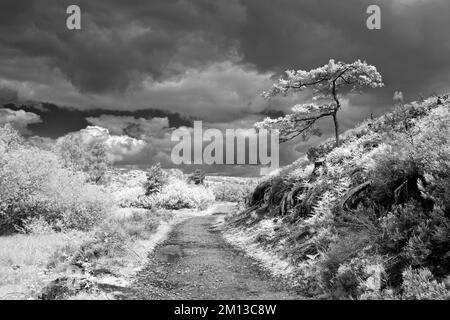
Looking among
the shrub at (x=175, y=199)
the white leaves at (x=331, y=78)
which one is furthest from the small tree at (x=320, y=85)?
the shrub at (x=175, y=199)

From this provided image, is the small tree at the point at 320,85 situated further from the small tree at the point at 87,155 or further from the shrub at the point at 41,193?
the small tree at the point at 87,155

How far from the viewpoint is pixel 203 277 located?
468 inches

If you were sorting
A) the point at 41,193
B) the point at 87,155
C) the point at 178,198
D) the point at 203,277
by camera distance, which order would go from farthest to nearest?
the point at 87,155, the point at 178,198, the point at 41,193, the point at 203,277

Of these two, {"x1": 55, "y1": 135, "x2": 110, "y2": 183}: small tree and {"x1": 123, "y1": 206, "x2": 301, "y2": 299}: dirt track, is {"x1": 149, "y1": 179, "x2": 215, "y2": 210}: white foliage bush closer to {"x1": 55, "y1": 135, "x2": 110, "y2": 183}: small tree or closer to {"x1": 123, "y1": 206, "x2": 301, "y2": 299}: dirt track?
{"x1": 55, "y1": 135, "x2": 110, "y2": 183}: small tree

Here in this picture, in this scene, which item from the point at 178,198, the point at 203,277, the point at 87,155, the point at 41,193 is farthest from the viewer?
the point at 87,155

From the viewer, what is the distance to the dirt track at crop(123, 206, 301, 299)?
982 centimetres

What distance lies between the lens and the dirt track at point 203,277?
982cm

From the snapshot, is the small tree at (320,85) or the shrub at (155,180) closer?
the small tree at (320,85)

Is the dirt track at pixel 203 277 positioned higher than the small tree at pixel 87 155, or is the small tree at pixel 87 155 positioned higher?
the small tree at pixel 87 155

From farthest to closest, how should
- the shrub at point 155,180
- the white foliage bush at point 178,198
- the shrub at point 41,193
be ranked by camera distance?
the shrub at point 155,180 → the white foliage bush at point 178,198 → the shrub at point 41,193

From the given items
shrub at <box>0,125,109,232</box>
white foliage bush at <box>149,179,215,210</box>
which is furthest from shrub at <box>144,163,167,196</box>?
shrub at <box>0,125,109,232</box>

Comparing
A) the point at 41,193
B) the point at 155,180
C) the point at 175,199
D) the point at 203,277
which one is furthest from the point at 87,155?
the point at 203,277

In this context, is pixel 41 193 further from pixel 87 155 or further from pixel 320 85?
pixel 87 155
